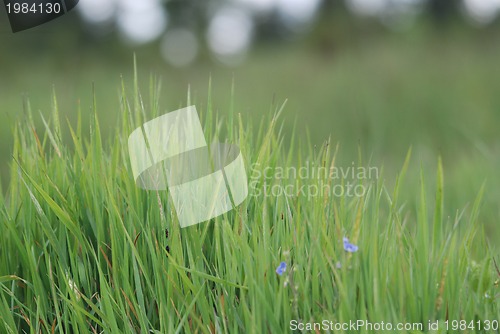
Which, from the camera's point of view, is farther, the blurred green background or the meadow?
the blurred green background

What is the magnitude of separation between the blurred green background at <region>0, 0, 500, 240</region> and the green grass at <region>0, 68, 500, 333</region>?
54.3 inches

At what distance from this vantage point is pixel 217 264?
1.55 metres

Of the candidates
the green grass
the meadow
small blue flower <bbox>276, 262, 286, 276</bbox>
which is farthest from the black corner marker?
small blue flower <bbox>276, 262, 286, 276</bbox>

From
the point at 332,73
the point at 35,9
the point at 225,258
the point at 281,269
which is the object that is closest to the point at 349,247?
the point at 281,269

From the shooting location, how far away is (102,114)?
575 cm

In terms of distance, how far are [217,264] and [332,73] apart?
551 centimetres

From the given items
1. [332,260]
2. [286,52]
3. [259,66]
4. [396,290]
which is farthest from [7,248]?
[286,52]

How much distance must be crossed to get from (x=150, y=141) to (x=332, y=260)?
59 centimetres

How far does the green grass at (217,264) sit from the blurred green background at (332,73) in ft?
4.52

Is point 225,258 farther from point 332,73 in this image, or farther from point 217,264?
point 332,73

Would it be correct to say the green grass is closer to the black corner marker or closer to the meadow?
the meadow

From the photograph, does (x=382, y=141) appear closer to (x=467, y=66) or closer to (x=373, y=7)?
(x=467, y=66)

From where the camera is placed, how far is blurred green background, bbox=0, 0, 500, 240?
4.94 metres

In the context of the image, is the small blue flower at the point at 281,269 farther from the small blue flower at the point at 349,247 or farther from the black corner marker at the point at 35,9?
the black corner marker at the point at 35,9
